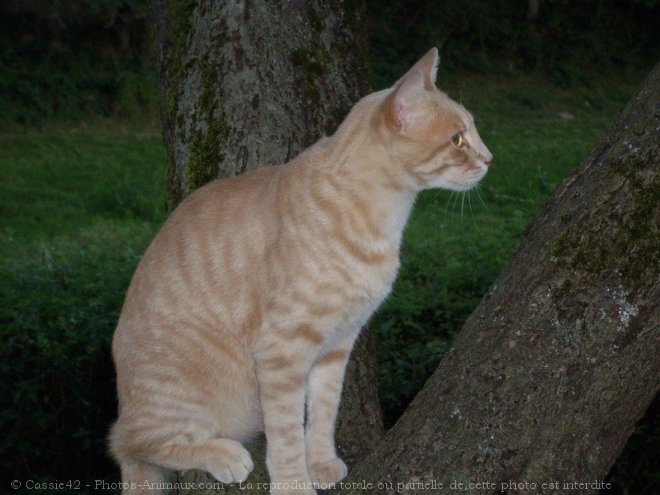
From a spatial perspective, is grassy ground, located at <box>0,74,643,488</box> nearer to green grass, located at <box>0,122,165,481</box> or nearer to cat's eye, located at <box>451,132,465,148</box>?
green grass, located at <box>0,122,165,481</box>

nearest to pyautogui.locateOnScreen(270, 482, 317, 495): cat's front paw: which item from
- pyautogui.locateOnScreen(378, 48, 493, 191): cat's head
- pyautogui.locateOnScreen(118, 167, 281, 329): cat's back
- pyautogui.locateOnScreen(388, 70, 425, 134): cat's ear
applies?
pyautogui.locateOnScreen(118, 167, 281, 329): cat's back

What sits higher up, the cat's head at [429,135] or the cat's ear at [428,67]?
the cat's ear at [428,67]

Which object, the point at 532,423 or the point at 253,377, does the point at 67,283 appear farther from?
the point at 532,423

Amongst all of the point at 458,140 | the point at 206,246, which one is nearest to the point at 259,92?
the point at 206,246

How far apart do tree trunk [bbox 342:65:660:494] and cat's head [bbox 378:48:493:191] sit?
553 mm

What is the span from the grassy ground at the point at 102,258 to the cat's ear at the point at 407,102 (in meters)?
0.46

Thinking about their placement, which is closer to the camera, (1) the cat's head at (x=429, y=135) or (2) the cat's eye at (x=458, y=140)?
(1) the cat's head at (x=429, y=135)

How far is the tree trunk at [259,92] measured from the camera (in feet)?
10.7

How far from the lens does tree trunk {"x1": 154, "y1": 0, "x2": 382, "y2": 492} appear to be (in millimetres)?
3270

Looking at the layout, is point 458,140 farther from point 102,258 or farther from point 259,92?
point 102,258

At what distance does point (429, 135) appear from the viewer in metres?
2.81

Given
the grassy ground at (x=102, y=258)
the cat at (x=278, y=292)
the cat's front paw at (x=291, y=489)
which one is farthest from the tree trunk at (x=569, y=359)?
the grassy ground at (x=102, y=258)

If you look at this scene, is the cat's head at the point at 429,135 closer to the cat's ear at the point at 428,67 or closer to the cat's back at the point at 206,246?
the cat's ear at the point at 428,67

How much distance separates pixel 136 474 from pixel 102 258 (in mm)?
3695
